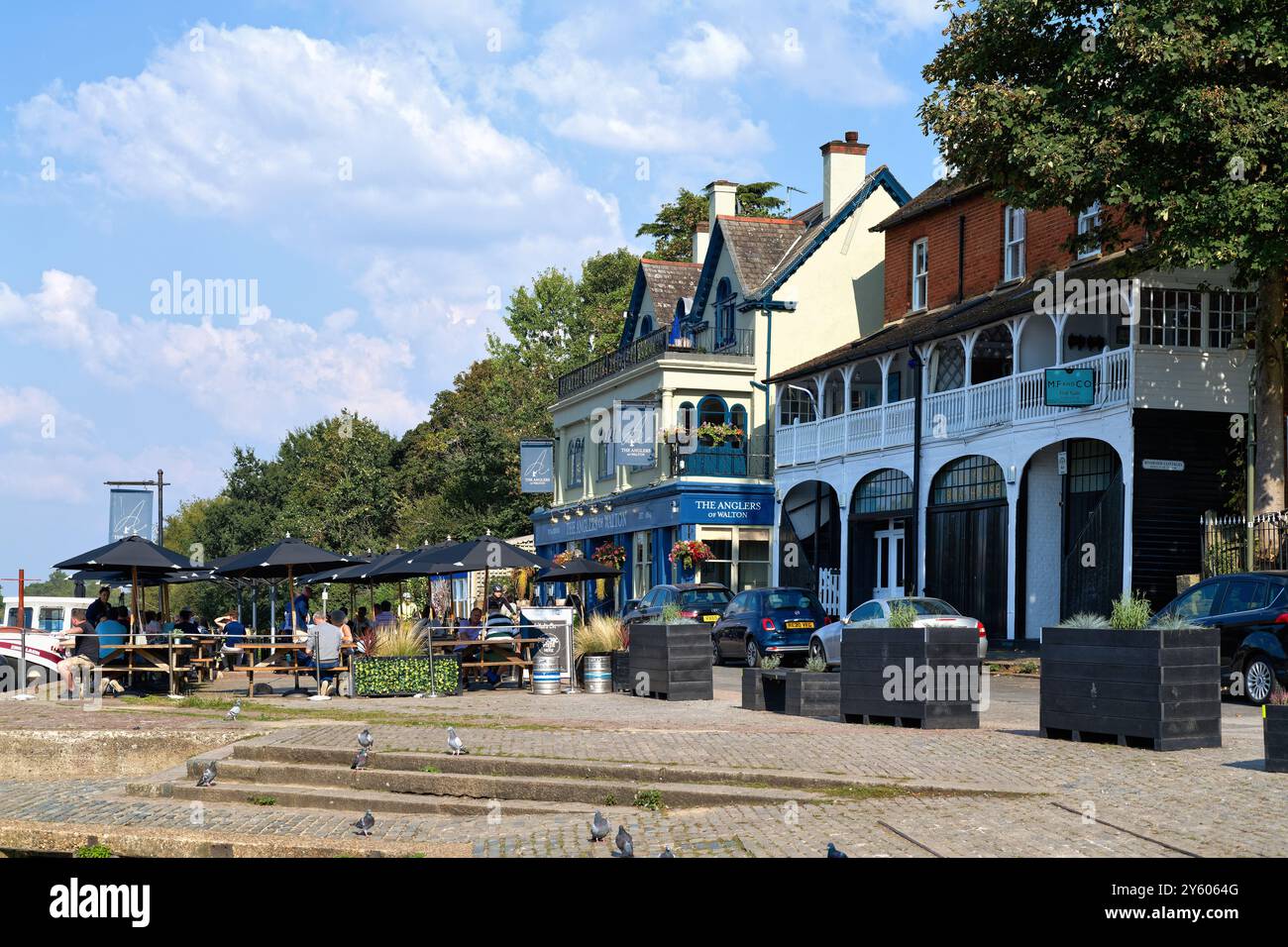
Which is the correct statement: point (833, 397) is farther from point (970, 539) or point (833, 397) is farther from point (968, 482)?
point (970, 539)

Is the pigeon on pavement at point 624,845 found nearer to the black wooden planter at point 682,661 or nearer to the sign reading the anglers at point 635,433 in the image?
the black wooden planter at point 682,661

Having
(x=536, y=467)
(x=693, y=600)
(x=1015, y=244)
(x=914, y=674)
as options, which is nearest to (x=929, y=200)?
(x=1015, y=244)

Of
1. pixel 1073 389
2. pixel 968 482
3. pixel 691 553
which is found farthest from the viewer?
pixel 691 553

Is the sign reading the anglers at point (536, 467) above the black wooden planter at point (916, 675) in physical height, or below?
above

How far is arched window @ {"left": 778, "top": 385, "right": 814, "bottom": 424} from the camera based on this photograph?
4547 centimetres

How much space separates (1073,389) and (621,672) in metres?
11.1

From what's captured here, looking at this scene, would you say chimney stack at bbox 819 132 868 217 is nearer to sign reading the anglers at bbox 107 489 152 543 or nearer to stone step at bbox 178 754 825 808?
sign reading the anglers at bbox 107 489 152 543

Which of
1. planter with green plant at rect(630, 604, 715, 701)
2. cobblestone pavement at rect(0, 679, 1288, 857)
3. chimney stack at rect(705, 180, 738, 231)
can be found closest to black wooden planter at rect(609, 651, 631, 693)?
planter with green plant at rect(630, 604, 715, 701)

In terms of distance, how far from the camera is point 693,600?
3394 cm

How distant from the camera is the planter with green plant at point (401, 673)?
22.0m

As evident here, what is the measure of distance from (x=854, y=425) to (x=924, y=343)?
4.28 meters

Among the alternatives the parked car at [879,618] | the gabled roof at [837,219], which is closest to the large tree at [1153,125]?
the parked car at [879,618]

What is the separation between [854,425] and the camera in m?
38.4

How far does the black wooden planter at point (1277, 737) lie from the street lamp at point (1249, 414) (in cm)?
1438
